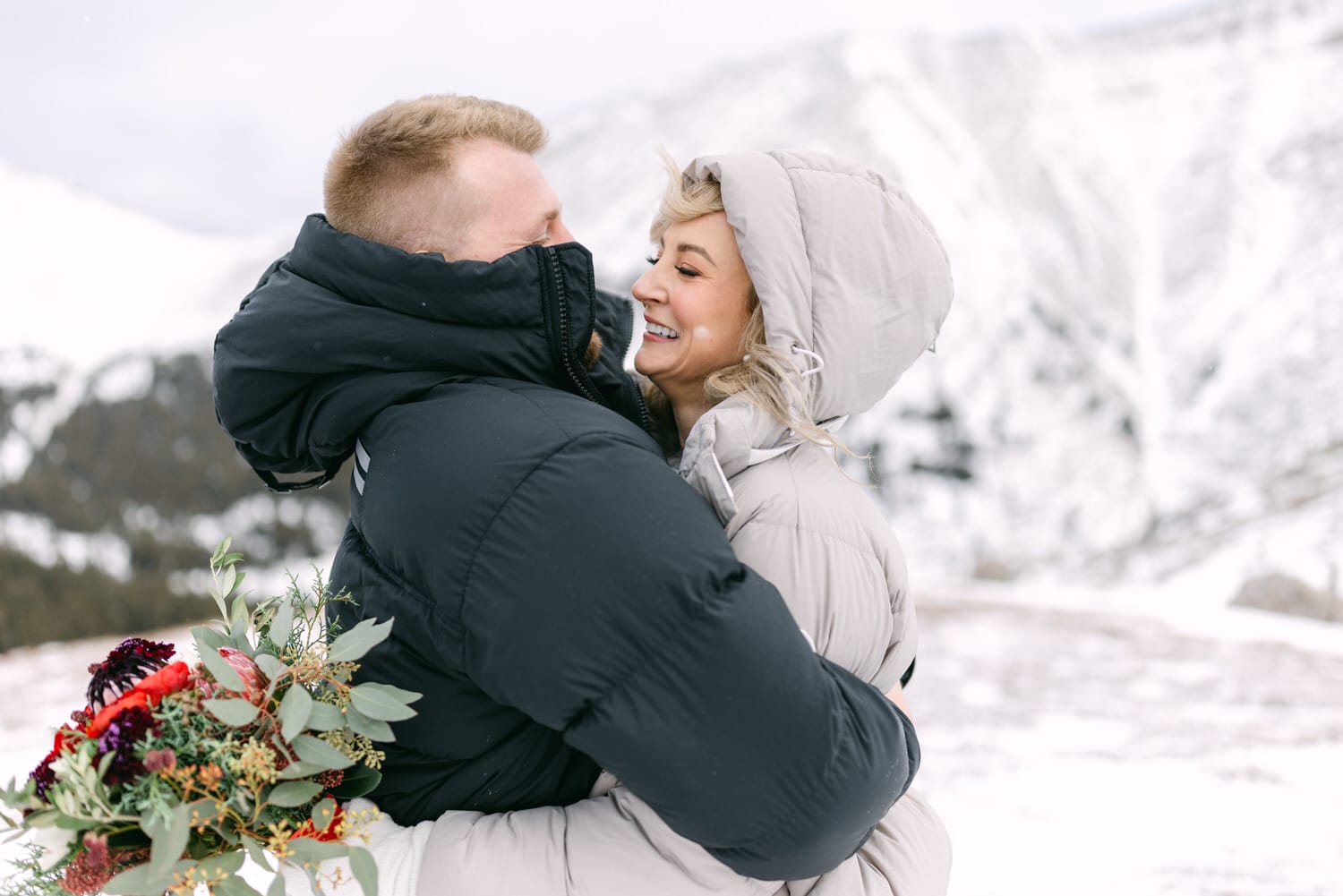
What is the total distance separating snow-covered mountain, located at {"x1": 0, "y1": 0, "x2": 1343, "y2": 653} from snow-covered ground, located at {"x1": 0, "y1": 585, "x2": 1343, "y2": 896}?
150 centimetres

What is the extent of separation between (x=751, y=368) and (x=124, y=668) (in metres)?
1.06

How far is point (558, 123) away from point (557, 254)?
47.1 feet

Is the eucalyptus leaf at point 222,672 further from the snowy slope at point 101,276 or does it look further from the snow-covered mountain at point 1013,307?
the snowy slope at point 101,276

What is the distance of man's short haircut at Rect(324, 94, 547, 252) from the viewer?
5.53 ft

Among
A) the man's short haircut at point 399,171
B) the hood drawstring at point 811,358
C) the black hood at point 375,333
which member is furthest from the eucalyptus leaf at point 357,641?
the hood drawstring at point 811,358

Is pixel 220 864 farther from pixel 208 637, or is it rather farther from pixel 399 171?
pixel 399 171

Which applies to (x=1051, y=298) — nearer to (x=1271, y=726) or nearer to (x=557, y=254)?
(x=1271, y=726)

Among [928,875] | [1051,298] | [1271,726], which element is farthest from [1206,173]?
[928,875]

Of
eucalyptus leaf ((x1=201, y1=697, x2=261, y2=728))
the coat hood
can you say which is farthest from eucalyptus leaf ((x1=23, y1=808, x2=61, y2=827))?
the coat hood

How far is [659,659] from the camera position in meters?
1.21

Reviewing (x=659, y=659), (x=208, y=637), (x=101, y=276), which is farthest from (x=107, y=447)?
(x=659, y=659)

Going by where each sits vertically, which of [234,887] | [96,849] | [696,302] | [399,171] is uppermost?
[399,171]

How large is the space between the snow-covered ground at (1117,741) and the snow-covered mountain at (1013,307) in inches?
59.2

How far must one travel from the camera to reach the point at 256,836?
1323 mm
